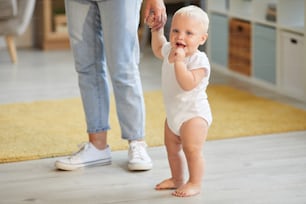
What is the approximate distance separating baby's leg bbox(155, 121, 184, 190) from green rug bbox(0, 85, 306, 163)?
22.6 inches

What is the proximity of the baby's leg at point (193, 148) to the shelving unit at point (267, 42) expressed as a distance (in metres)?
1.63

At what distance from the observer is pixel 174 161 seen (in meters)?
2.45

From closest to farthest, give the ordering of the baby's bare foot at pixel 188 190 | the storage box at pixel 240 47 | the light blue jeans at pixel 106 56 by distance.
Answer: the baby's bare foot at pixel 188 190 < the light blue jeans at pixel 106 56 < the storage box at pixel 240 47

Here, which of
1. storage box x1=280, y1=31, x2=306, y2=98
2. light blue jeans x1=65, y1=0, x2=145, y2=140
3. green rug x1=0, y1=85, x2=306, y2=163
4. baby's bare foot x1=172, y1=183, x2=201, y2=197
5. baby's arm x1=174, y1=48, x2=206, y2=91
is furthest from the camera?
storage box x1=280, y1=31, x2=306, y2=98

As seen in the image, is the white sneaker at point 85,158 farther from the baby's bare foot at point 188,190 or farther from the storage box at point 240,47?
the storage box at point 240,47

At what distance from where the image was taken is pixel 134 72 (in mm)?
2666

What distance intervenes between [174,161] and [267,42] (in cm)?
195

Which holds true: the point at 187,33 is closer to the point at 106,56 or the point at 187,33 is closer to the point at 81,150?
the point at 106,56

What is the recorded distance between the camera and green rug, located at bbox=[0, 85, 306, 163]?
3.04 meters

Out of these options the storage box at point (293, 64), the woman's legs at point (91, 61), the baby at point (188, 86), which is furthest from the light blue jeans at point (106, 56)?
the storage box at point (293, 64)

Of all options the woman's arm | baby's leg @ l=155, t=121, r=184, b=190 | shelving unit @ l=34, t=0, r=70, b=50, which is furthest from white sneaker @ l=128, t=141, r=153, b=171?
shelving unit @ l=34, t=0, r=70, b=50

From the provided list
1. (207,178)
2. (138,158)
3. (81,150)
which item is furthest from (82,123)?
(207,178)

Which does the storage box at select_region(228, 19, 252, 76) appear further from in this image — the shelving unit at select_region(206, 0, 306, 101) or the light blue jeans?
the light blue jeans

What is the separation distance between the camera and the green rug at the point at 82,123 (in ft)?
9.98
